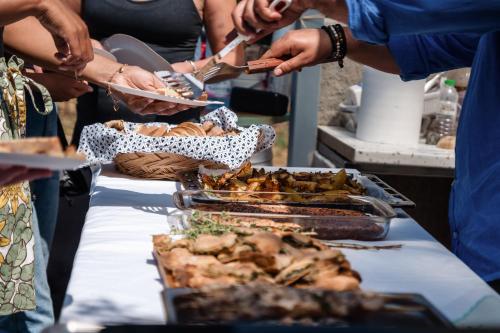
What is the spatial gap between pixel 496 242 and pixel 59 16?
4.08 ft

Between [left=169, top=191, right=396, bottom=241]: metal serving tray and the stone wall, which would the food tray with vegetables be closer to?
[left=169, top=191, right=396, bottom=241]: metal serving tray

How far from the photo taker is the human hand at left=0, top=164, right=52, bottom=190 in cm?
115

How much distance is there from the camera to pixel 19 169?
1162 millimetres

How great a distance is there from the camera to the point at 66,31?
211 cm

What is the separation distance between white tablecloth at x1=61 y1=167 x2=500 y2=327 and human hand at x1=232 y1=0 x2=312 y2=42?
19.7 inches

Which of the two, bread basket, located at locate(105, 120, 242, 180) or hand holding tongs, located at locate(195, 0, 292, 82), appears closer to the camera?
hand holding tongs, located at locate(195, 0, 292, 82)

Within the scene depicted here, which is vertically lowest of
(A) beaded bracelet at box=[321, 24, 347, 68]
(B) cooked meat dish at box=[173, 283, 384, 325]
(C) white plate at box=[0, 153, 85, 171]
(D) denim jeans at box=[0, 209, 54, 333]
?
(D) denim jeans at box=[0, 209, 54, 333]

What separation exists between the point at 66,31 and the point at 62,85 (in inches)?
20.6

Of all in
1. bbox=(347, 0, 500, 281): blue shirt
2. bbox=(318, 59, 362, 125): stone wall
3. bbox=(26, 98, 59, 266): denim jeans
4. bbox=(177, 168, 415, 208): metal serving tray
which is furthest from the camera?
bbox=(318, 59, 362, 125): stone wall

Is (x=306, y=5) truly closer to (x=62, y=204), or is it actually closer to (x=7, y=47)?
(x=7, y=47)

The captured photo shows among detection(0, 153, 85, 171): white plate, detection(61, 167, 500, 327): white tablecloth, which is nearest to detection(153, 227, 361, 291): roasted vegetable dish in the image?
detection(61, 167, 500, 327): white tablecloth

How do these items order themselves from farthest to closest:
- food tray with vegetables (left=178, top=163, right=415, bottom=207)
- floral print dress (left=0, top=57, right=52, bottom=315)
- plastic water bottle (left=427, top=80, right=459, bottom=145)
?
1. plastic water bottle (left=427, top=80, right=459, bottom=145)
2. floral print dress (left=0, top=57, right=52, bottom=315)
3. food tray with vegetables (left=178, top=163, right=415, bottom=207)

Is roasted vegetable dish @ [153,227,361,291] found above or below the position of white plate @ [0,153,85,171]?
below

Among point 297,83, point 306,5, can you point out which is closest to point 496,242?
point 306,5
